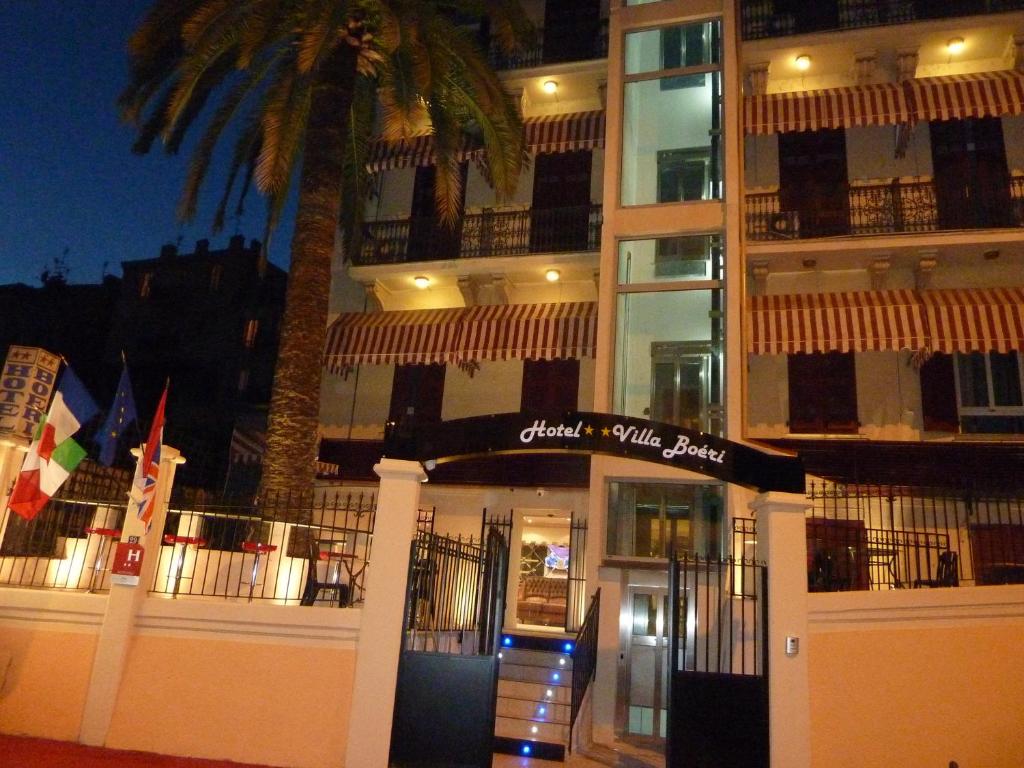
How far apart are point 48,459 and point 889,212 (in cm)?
1420

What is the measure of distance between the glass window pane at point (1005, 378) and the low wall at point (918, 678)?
7.33 metres

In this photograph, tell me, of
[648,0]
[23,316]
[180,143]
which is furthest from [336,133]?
[23,316]

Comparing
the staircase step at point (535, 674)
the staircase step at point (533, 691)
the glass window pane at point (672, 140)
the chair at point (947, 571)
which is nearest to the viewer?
the chair at point (947, 571)

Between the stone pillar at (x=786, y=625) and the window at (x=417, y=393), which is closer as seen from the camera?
the stone pillar at (x=786, y=625)

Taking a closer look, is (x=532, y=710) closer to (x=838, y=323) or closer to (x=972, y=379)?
(x=838, y=323)

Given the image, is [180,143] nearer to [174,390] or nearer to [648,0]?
[648,0]

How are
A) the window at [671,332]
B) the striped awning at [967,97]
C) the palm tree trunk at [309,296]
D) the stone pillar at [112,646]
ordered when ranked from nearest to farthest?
the stone pillar at [112,646]
the palm tree trunk at [309,296]
the window at [671,332]
the striped awning at [967,97]

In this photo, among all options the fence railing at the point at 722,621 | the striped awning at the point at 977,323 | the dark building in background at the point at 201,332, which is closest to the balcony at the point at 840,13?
the striped awning at the point at 977,323

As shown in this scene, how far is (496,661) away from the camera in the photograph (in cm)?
782

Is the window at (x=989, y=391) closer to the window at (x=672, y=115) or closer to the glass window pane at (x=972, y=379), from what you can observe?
the glass window pane at (x=972, y=379)

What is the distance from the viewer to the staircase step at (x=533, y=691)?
11141 millimetres

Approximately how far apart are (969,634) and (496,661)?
474cm

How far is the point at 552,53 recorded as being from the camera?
17.7 m

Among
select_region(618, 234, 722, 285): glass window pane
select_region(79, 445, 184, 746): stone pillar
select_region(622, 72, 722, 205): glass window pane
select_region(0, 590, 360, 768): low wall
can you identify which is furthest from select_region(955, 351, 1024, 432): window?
select_region(79, 445, 184, 746): stone pillar
